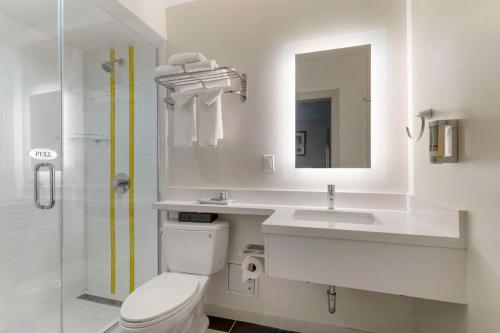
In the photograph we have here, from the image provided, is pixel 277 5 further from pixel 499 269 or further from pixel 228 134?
pixel 499 269

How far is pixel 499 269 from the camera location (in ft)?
2.23

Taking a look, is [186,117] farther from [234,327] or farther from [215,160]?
[234,327]

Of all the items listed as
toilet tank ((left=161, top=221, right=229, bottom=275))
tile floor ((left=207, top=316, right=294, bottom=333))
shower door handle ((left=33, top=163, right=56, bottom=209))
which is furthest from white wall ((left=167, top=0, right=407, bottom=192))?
A: tile floor ((left=207, top=316, right=294, bottom=333))

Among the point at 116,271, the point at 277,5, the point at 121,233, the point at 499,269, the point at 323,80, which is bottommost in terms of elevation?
the point at 116,271

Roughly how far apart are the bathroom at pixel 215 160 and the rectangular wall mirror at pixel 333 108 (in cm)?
1

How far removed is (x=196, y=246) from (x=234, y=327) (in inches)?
24.6

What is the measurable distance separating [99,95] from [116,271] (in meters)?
1.45

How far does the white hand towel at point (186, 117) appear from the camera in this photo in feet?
5.31

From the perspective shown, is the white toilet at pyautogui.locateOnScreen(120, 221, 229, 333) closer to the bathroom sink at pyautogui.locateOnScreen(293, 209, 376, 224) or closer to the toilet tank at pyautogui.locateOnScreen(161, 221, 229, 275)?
the toilet tank at pyautogui.locateOnScreen(161, 221, 229, 275)

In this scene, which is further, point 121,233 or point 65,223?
point 121,233

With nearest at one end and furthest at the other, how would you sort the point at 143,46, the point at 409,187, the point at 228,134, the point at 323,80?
the point at 409,187 < the point at 323,80 < the point at 228,134 < the point at 143,46

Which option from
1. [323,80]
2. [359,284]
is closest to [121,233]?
[359,284]

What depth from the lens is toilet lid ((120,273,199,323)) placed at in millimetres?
1080

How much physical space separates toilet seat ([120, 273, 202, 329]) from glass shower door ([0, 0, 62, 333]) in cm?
80
